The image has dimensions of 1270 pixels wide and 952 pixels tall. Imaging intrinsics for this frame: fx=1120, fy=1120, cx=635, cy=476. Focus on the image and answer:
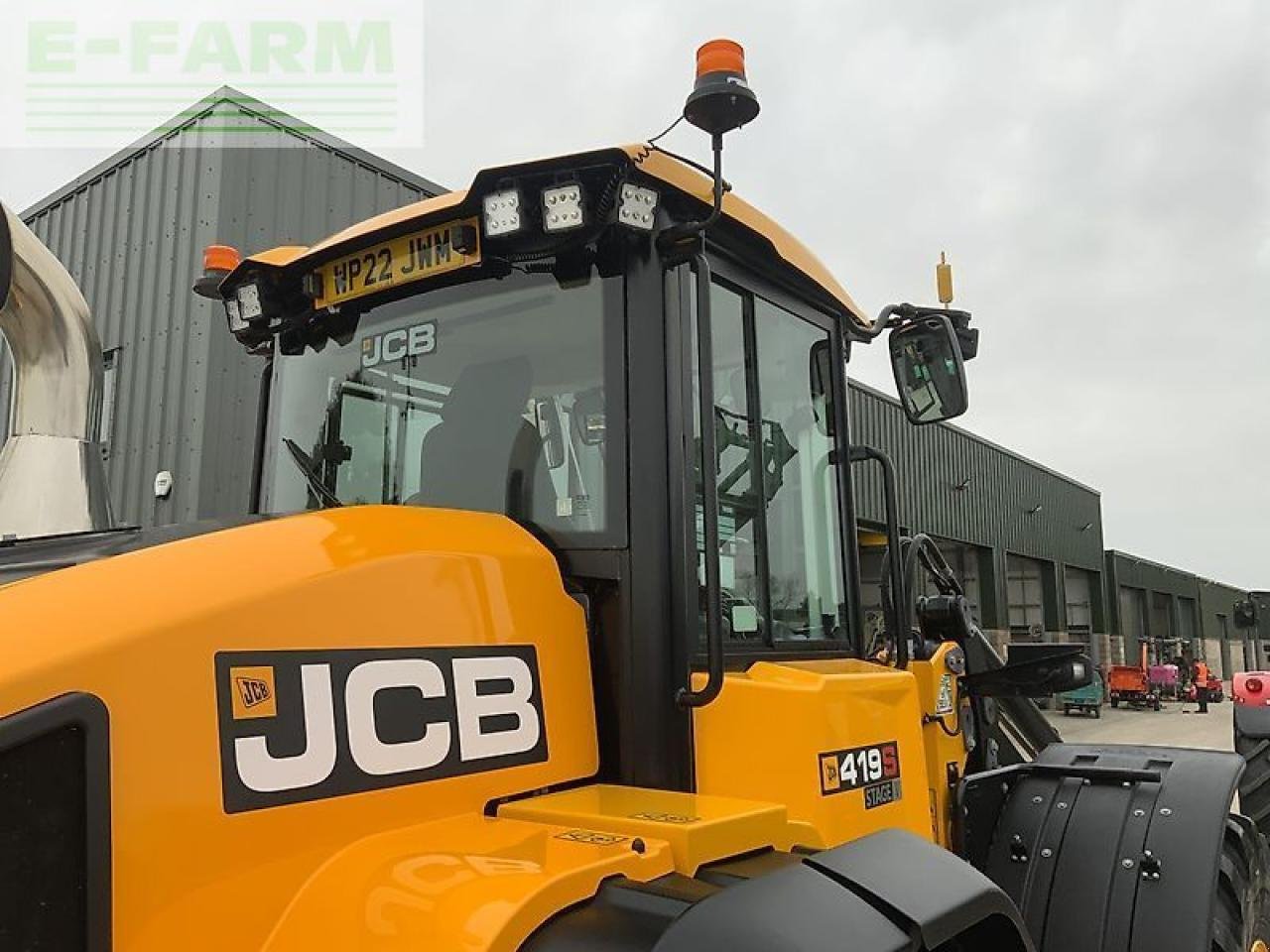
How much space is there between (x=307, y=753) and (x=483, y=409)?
103 centimetres

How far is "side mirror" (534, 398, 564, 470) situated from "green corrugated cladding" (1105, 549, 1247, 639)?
36399mm

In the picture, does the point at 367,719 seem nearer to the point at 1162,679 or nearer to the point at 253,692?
the point at 253,692

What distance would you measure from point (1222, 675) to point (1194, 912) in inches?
2249

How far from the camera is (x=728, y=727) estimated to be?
7.80 feet

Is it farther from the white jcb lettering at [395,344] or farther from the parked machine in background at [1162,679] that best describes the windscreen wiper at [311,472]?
the parked machine in background at [1162,679]

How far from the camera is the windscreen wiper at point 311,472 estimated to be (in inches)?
114

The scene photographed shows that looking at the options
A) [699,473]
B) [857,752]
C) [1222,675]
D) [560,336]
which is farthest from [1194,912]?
[1222,675]

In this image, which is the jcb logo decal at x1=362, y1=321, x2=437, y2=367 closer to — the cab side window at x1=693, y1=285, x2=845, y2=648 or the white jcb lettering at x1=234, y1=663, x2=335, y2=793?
the cab side window at x1=693, y1=285, x2=845, y2=648

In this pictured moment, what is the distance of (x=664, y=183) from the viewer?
2385 millimetres

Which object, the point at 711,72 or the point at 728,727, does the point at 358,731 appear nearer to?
the point at 728,727

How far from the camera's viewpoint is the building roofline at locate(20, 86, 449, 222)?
8609 millimetres

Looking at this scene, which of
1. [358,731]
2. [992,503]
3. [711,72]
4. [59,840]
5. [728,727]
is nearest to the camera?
[59,840]

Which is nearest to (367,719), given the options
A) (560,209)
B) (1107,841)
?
(560,209)

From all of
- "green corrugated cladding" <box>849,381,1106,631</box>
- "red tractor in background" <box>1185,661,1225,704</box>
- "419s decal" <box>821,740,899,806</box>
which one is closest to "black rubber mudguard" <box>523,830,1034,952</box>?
"419s decal" <box>821,740,899,806</box>
